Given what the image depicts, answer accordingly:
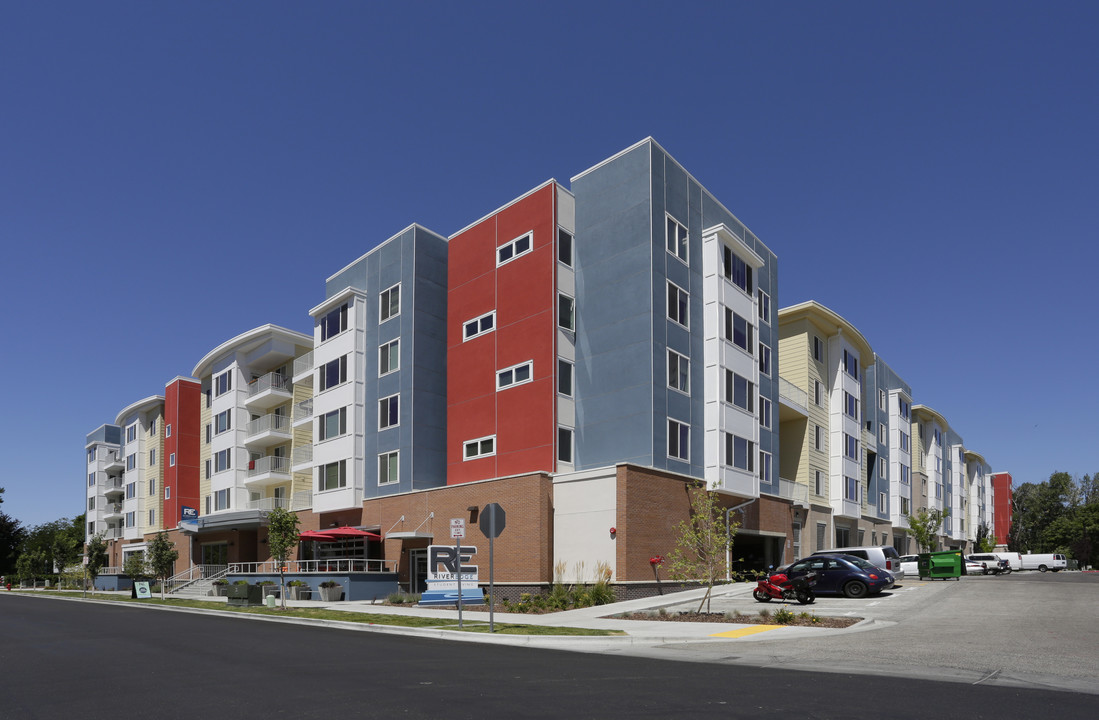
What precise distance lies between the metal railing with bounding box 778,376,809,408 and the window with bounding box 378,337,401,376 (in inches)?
798

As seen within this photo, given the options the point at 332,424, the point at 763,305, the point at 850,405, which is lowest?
the point at 332,424

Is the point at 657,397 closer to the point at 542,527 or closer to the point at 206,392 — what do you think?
the point at 542,527

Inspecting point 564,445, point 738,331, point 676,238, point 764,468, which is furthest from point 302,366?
point 764,468

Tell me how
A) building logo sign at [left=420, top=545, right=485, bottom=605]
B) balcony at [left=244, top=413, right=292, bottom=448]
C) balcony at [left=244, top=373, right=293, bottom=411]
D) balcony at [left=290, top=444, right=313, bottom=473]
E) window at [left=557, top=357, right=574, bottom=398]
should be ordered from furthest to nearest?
balcony at [left=244, top=373, right=293, bottom=411], balcony at [left=244, top=413, right=292, bottom=448], balcony at [left=290, top=444, right=313, bottom=473], window at [left=557, top=357, right=574, bottom=398], building logo sign at [left=420, top=545, right=485, bottom=605]

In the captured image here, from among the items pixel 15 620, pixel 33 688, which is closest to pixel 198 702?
pixel 33 688

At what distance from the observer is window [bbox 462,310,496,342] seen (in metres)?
38.4

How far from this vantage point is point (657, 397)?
1319 inches

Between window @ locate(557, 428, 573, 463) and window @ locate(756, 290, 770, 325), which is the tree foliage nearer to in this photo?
window @ locate(756, 290, 770, 325)

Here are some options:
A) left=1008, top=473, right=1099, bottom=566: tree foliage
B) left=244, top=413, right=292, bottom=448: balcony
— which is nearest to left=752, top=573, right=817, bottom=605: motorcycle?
left=244, top=413, right=292, bottom=448: balcony

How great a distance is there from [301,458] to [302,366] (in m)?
5.89

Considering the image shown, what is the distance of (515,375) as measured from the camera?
120 feet

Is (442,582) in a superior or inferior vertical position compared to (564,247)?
inferior

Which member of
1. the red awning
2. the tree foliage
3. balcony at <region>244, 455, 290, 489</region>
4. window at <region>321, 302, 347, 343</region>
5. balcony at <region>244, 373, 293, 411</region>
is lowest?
the tree foliage

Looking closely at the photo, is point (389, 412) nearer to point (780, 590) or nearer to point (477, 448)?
point (477, 448)
